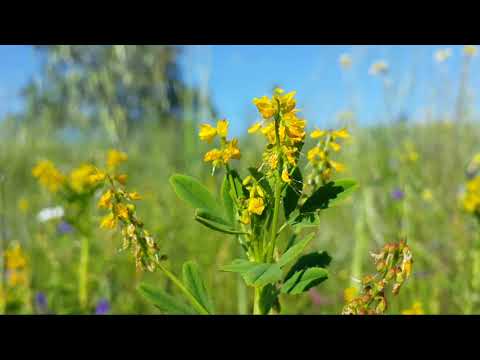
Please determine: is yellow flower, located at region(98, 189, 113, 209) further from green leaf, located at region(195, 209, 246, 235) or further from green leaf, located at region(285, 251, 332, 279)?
green leaf, located at region(285, 251, 332, 279)

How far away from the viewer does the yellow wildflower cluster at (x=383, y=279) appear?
66 cm

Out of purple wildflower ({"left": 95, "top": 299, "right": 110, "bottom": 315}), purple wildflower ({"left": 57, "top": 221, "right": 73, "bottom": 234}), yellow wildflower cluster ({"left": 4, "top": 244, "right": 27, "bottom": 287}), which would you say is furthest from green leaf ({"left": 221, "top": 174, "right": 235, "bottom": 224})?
purple wildflower ({"left": 57, "top": 221, "right": 73, "bottom": 234})

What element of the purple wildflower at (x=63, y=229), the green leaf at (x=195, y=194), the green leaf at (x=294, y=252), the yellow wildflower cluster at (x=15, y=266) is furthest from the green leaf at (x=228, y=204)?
the purple wildflower at (x=63, y=229)

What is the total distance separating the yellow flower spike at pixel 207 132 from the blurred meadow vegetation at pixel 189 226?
2.07 feet

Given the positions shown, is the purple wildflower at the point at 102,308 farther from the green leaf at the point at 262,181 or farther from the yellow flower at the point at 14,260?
the green leaf at the point at 262,181

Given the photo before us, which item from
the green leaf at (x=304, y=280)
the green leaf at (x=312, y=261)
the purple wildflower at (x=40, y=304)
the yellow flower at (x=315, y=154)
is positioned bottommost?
the purple wildflower at (x=40, y=304)

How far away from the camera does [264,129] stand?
2.04 feet

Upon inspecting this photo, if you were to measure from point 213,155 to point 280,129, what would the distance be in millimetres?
107

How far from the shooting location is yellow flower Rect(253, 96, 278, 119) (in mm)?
595

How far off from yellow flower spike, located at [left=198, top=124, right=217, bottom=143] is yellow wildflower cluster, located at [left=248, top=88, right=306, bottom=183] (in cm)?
7

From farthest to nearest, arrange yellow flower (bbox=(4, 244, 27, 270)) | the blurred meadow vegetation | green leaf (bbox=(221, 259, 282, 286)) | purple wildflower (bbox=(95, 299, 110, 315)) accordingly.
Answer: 1. yellow flower (bbox=(4, 244, 27, 270))
2. the blurred meadow vegetation
3. purple wildflower (bbox=(95, 299, 110, 315))
4. green leaf (bbox=(221, 259, 282, 286))
